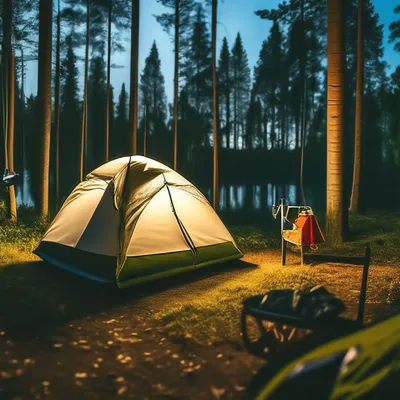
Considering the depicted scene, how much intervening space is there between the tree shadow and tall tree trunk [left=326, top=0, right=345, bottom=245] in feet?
9.28

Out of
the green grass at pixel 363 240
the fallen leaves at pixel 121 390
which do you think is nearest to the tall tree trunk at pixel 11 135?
the green grass at pixel 363 240

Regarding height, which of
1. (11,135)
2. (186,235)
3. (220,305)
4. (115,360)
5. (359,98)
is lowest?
(115,360)

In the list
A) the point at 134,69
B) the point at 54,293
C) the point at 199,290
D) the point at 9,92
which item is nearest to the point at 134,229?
the point at 199,290

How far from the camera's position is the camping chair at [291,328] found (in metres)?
3.32

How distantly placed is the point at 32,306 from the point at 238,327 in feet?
9.22

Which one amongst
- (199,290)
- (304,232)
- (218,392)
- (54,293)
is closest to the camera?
(218,392)

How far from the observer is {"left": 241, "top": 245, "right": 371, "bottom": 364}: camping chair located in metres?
3.32

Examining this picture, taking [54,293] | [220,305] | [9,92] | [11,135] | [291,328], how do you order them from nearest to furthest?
[291,328], [220,305], [54,293], [9,92], [11,135]

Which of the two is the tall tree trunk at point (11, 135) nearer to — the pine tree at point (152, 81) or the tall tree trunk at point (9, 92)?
the tall tree trunk at point (9, 92)

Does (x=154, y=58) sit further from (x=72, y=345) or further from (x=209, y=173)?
(x=72, y=345)

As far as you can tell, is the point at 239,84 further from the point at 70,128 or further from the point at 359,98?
the point at 359,98

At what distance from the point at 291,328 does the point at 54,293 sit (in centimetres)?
383

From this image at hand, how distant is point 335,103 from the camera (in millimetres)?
9461

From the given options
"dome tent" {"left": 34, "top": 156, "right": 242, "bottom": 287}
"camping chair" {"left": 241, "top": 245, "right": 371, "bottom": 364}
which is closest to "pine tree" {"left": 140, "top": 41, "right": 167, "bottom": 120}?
"dome tent" {"left": 34, "top": 156, "right": 242, "bottom": 287}
